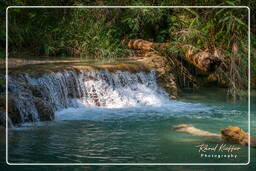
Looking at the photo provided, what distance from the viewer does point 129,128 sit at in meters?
7.85

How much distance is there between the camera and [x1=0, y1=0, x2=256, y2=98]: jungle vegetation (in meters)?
11.8

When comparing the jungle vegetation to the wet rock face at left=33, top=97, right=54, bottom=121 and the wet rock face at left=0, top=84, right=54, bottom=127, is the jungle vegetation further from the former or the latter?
the wet rock face at left=33, top=97, right=54, bottom=121

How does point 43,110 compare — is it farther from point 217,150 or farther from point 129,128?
point 217,150

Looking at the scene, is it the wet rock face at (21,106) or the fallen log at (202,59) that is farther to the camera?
the fallen log at (202,59)

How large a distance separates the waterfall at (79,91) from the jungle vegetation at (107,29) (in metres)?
1.68

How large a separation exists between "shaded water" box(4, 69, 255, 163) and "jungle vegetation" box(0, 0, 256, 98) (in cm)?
138

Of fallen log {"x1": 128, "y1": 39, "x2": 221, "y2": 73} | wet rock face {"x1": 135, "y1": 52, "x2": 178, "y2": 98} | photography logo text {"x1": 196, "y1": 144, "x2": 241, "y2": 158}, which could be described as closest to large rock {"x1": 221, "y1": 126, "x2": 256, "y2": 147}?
photography logo text {"x1": 196, "y1": 144, "x2": 241, "y2": 158}

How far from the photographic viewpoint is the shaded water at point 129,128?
241 inches

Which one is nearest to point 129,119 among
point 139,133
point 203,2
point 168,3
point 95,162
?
point 139,133

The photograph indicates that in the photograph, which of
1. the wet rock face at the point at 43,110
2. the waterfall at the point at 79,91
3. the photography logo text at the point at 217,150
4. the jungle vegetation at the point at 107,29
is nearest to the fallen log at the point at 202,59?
the jungle vegetation at the point at 107,29

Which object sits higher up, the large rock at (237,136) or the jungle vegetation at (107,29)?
the jungle vegetation at (107,29)

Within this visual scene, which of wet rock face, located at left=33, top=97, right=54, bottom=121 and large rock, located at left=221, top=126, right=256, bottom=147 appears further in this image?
wet rock face, located at left=33, top=97, right=54, bottom=121

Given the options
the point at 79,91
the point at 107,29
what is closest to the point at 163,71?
the point at 79,91

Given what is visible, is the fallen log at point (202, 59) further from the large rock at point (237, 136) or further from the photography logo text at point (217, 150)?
the photography logo text at point (217, 150)
